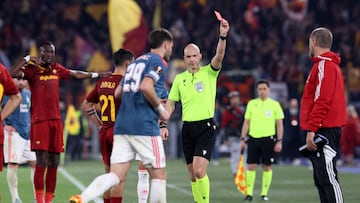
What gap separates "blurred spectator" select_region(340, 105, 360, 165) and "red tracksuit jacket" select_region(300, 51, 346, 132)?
22177mm

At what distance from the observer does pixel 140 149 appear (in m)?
11.9

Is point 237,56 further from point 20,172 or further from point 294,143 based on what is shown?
point 20,172

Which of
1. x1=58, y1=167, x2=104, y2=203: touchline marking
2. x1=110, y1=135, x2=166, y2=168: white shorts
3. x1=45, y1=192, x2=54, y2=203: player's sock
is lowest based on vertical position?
x1=45, y1=192, x2=54, y2=203: player's sock

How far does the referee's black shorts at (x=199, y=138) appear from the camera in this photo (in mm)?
14852

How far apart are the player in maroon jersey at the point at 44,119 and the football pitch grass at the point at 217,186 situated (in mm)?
2558

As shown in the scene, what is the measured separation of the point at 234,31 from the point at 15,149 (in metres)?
27.1

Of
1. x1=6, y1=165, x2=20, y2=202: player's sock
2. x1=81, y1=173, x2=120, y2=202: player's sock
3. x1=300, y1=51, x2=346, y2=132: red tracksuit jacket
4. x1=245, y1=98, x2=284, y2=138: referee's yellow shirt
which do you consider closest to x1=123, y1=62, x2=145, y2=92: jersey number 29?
x1=81, y1=173, x2=120, y2=202: player's sock

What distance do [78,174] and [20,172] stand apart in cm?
184

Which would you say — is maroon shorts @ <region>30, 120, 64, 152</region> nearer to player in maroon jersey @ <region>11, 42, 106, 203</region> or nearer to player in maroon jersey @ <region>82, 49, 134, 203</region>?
player in maroon jersey @ <region>11, 42, 106, 203</region>

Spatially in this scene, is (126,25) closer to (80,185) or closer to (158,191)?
(80,185)

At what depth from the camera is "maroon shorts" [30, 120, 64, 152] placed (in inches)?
588

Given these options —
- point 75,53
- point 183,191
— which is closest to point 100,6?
point 75,53

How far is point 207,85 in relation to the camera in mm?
15070

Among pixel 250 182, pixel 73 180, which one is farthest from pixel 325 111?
pixel 73 180
